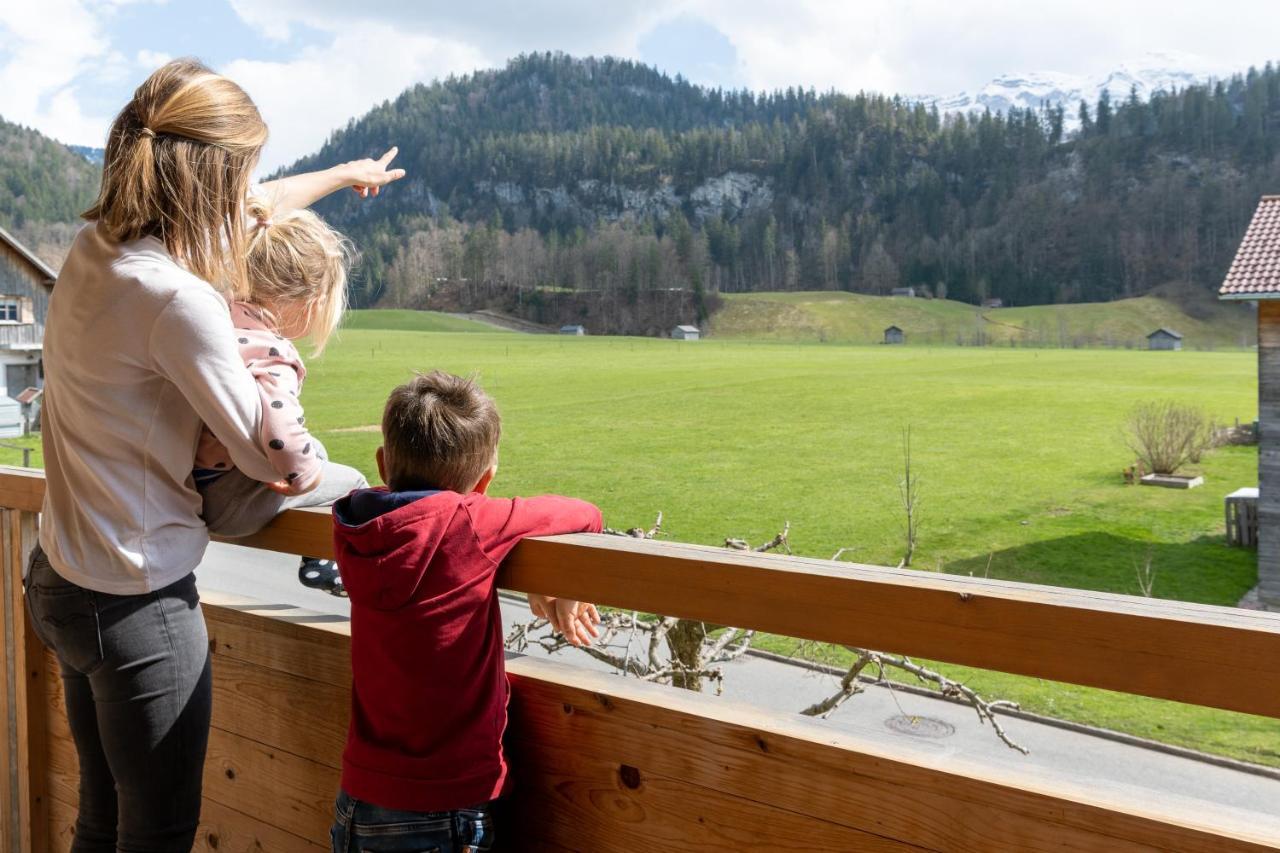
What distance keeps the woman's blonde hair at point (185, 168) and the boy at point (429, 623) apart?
0.69 ft

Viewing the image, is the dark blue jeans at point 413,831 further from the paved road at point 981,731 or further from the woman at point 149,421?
the paved road at point 981,731

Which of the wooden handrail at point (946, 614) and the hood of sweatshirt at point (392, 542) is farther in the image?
the hood of sweatshirt at point (392, 542)

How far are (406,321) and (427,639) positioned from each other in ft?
95.9

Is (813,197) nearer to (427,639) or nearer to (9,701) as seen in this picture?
(9,701)

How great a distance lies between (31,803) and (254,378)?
2.91ft

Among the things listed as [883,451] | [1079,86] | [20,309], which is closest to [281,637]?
[20,309]

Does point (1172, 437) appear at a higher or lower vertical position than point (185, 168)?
lower

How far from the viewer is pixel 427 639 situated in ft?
2.73

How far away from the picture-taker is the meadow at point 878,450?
15.5 m

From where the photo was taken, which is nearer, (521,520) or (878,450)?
(521,520)

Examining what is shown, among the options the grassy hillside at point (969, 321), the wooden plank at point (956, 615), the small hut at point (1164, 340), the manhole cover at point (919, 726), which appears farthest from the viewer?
the grassy hillside at point (969, 321)

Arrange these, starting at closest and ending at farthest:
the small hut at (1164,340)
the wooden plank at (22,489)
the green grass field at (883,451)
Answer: the wooden plank at (22,489)
the green grass field at (883,451)
the small hut at (1164,340)

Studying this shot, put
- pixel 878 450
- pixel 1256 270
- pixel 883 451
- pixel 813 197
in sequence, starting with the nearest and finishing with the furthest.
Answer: pixel 1256 270 → pixel 883 451 → pixel 878 450 → pixel 813 197

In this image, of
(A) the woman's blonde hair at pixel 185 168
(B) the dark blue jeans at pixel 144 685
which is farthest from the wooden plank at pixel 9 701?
(A) the woman's blonde hair at pixel 185 168
